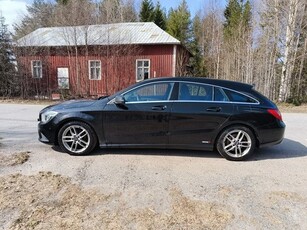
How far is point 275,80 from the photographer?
1789 cm

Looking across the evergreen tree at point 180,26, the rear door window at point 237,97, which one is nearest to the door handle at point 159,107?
the rear door window at point 237,97

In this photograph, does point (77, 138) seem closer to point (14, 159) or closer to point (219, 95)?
point (14, 159)

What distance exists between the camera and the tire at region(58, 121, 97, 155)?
4707mm

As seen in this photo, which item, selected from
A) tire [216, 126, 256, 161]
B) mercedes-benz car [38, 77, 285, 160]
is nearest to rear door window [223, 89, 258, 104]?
mercedes-benz car [38, 77, 285, 160]

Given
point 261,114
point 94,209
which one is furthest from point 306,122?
point 94,209

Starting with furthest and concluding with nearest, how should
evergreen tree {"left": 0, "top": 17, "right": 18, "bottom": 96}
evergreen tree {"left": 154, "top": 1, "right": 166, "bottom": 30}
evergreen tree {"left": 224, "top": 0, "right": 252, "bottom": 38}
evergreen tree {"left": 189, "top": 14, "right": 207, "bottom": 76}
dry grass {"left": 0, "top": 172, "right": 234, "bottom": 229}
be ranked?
evergreen tree {"left": 154, "top": 1, "right": 166, "bottom": 30}, evergreen tree {"left": 189, "top": 14, "right": 207, "bottom": 76}, evergreen tree {"left": 224, "top": 0, "right": 252, "bottom": 38}, evergreen tree {"left": 0, "top": 17, "right": 18, "bottom": 96}, dry grass {"left": 0, "top": 172, "right": 234, "bottom": 229}

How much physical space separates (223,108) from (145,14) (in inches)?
1251

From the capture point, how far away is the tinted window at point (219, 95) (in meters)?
4.65

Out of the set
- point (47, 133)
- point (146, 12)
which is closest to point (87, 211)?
point (47, 133)

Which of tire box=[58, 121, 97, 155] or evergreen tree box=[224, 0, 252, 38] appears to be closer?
tire box=[58, 121, 97, 155]

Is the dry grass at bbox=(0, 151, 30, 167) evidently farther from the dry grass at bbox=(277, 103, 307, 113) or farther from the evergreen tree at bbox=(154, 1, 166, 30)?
the evergreen tree at bbox=(154, 1, 166, 30)

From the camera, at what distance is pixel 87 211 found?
9.29ft

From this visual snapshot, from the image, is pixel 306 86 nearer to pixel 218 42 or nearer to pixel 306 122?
pixel 306 122

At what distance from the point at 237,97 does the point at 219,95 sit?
0.34m
